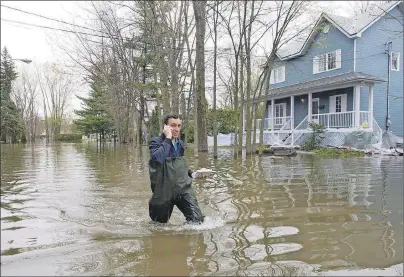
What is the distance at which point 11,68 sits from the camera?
50062 millimetres

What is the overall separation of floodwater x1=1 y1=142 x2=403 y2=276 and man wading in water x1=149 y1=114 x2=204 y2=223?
1.28ft

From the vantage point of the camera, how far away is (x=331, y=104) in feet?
82.5

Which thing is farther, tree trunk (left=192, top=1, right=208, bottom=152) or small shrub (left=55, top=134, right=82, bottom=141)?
small shrub (left=55, top=134, right=82, bottom=141)

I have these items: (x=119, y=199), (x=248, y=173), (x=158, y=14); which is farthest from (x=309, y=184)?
(x=158, y=14)

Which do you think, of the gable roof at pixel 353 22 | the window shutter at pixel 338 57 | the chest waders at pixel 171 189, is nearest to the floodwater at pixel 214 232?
the chest waders at pixel 171 189

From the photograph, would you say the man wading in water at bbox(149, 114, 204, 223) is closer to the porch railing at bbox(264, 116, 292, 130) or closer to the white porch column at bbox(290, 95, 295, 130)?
the white porch column at bbox(290, 95, 295, 130)

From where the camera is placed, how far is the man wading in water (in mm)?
4514

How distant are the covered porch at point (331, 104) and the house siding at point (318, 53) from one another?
904 millimetres

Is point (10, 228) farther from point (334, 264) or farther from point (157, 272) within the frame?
point (334, 264)

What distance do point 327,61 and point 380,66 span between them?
3.37 meters

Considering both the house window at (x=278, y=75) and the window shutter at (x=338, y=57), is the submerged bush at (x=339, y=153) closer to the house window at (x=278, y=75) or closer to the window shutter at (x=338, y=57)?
the window shutter at (x=338, y=57)

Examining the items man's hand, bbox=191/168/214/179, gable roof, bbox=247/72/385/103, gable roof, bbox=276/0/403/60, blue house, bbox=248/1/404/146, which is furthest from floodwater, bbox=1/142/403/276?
gable roof, bbox=276/0/403/60

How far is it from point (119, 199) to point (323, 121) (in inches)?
785

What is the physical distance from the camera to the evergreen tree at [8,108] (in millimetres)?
45259
